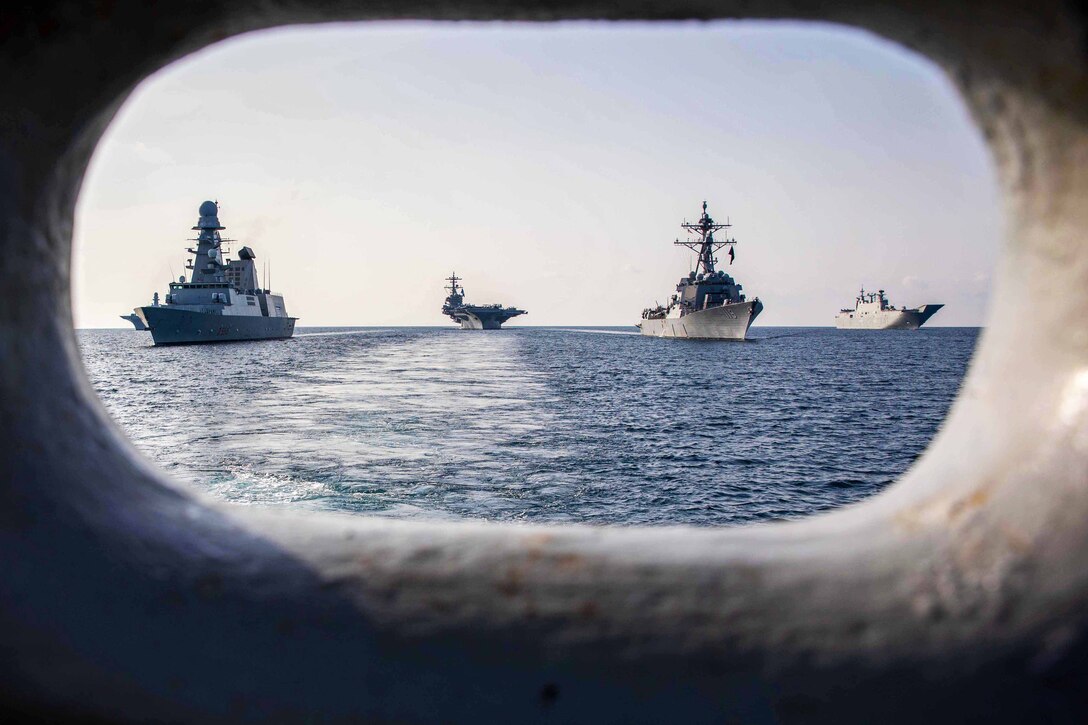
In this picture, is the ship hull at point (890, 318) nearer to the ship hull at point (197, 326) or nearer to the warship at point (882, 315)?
the warship at point (882, 315)

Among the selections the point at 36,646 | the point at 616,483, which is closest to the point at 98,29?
the point at 36,646

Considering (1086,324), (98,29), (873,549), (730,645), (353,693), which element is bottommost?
(353,693)

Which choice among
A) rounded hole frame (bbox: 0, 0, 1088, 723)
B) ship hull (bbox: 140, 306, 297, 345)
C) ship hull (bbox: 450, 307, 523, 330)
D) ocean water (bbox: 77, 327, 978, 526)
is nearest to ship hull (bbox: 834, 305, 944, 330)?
ship hull (bbox: 450, 307, 523, 330)

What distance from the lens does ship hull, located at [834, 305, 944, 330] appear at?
96750 millimetres

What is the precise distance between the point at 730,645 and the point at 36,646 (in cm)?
110

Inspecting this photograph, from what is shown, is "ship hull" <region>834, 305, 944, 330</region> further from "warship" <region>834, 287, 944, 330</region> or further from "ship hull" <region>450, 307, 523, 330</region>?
"ship hull" <region>450, 307, 523, 330</region>

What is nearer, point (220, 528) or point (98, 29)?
point (98, 29)

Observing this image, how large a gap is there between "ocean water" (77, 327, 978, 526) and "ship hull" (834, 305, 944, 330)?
227 ft

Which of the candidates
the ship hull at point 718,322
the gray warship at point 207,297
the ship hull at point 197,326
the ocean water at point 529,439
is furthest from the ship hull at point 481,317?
the ocean water at point 529,439

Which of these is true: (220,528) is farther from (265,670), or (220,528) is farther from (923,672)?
(923,672)

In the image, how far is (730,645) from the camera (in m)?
1.07

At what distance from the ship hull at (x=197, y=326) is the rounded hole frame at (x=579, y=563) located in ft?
178

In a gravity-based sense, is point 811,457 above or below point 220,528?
below

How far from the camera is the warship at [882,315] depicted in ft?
320
